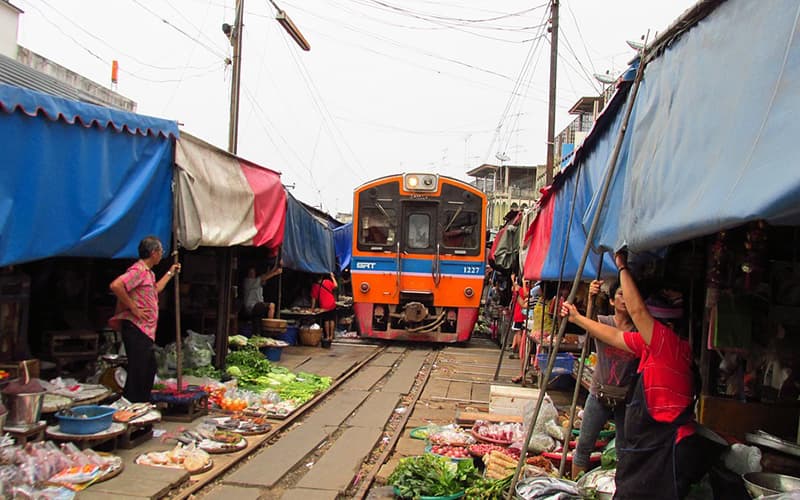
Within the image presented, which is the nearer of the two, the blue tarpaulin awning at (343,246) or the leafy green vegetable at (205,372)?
the leafy green vegetable at (205,372)

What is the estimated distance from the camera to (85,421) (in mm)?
4973

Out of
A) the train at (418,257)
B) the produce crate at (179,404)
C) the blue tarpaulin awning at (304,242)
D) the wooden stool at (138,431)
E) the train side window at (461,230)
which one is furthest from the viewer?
the train side window at (461,230)

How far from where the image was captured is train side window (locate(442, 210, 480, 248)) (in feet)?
45.0

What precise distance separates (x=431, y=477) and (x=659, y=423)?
6.86ft

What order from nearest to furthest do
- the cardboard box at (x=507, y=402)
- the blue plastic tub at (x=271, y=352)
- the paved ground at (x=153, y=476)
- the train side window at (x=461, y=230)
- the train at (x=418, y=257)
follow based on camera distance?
1. the paved ground at (x=153, y=476)
2. the cardboard box at (x=507, y=402)
3. the blue plastic tub at (x=271, y=352)
4. the train at (x=418, y=257)
5. the train side window at (x=461, y=230)

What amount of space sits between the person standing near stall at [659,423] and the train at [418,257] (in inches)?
393

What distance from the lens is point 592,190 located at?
4.95 meters

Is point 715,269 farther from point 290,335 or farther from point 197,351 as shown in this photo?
point 290,335

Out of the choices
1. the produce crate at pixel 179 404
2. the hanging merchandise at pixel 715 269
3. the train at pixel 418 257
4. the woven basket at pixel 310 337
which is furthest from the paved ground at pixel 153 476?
the train at pixel 418 257

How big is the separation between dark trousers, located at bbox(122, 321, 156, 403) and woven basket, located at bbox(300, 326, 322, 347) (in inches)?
276

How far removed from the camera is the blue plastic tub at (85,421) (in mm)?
4961

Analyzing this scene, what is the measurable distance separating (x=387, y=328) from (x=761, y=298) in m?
10.4

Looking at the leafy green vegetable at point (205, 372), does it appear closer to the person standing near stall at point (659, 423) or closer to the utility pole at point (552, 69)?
the person standing near stall at point (659, 423)

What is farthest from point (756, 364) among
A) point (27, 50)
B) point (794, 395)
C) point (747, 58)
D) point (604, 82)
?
point (27, 50)
